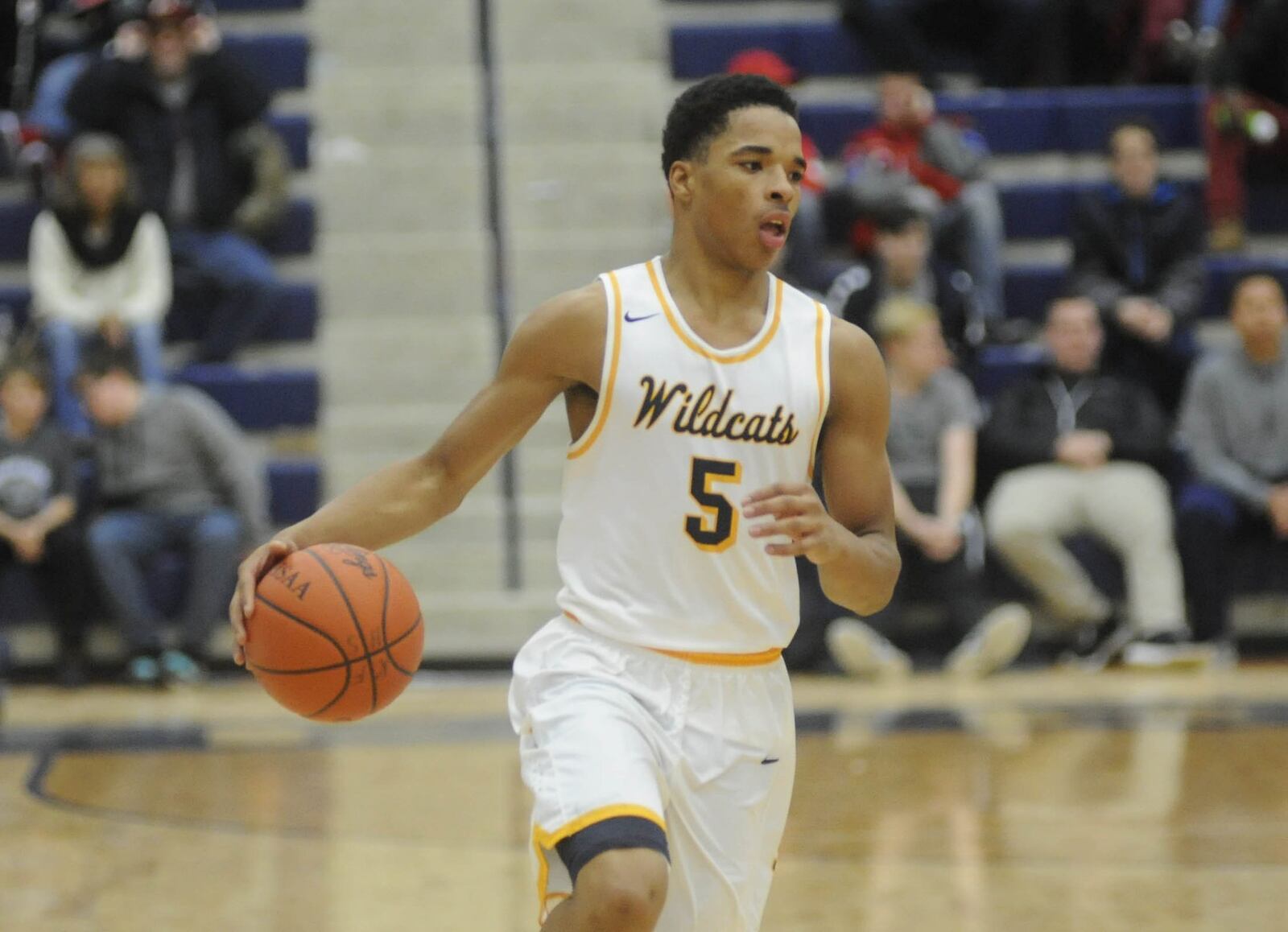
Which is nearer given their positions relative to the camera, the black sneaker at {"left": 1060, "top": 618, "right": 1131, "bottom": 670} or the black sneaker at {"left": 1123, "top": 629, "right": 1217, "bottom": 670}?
the black sneaker at {"left": 1123, "top": 629, "right": 1217, "bottom": 670}

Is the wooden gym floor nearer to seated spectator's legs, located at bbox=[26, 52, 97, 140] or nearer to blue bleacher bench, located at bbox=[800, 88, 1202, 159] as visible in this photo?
seated spectator's legs, located at bbox=[26, 52, 97, 140]

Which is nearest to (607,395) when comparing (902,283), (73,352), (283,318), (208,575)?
(208,575)

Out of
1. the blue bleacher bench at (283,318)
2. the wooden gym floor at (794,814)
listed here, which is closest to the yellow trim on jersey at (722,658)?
the wooden gym floor at (794,814)

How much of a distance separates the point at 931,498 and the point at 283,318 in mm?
3491

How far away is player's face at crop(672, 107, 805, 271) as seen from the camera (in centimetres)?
328

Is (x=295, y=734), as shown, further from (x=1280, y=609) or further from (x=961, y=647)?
(x=1280, y=609)

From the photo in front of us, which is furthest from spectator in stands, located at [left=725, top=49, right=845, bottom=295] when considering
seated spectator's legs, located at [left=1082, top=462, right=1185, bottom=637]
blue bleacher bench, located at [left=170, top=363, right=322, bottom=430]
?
blue bleacher bench, located at [left=170, top=363, right=322, bottom=430]

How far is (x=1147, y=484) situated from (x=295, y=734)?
3897mm

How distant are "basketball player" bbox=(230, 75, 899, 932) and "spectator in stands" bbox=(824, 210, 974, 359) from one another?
5.82 m

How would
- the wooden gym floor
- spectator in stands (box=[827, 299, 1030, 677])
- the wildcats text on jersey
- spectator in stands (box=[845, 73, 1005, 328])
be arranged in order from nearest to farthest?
1. the wildcats text on jersey
2. the wooden gym floor
3. spectator in stands (box=[827, 299, 1030, 677])
4. spectator in stands (box=[845, 73, 1005, 328])

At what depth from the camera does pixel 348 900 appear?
4797 mm

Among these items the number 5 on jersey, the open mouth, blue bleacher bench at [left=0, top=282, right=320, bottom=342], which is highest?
the open mouth

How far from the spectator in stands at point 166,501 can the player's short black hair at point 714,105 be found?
5.61m

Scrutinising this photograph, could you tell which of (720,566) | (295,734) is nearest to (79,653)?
(295,734)
